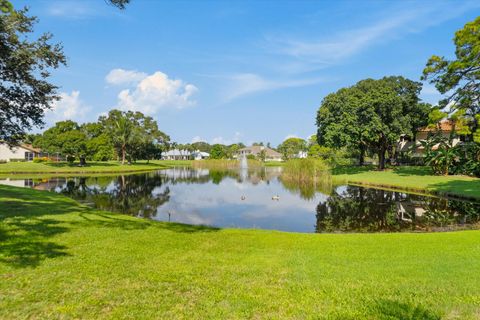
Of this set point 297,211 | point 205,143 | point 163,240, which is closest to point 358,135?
point 297,211

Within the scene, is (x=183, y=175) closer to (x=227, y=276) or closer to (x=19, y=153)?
(x=227, y=276)

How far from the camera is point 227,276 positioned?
6.27m

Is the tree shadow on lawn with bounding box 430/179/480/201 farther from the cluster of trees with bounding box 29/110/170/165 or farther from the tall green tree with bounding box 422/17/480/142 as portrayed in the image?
the cluster of trees with bounding box 29/110/170/165

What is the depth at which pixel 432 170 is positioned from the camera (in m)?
38.3

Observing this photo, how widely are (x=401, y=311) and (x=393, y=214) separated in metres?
14.8

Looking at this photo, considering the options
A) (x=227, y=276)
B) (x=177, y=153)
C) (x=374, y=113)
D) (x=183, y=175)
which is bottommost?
(x=227, y=276)

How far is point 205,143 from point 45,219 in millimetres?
162930

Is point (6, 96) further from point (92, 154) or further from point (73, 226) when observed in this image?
point (92, 154)

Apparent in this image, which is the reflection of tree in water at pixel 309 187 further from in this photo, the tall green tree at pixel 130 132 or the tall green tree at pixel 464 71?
the tall green tree at pixel 130 132

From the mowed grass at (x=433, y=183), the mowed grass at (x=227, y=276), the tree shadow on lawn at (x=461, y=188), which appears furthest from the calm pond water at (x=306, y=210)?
the mowed grass at (x=227, y=276)

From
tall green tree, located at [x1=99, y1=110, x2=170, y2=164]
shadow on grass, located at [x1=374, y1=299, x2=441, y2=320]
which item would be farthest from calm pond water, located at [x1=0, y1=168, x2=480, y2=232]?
tall green tree, located at [x1=99, y1=110, x2=170, y2=164]

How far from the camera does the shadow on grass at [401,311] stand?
15.1ft

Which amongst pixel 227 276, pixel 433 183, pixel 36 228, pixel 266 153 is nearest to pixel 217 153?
pixel 266 153

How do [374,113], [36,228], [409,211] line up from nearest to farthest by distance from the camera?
1. [36,228]
2. [409,211]
3. [374,113]
